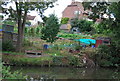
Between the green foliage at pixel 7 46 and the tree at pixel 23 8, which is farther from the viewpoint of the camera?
the green foliage at pixel 7 46

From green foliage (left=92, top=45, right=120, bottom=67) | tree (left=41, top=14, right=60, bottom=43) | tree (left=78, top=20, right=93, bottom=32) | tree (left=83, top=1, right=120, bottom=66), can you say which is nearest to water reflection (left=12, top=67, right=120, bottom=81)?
tree (left=83, top=1, right=120, bottom=66)

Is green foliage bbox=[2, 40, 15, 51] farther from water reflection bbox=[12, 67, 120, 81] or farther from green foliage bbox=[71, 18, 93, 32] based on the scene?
green foliage bbox=[71, 18, 93, 32]

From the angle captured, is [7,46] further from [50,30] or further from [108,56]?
[108,56]

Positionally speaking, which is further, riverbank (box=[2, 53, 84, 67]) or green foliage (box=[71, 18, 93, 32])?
green foliage (box=[71, 18, 93, 32])

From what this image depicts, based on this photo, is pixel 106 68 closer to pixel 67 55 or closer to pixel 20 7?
pixel 67 55

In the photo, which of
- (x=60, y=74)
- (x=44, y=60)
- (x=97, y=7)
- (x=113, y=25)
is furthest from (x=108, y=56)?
(x=60, y=74)

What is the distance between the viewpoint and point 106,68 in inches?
589

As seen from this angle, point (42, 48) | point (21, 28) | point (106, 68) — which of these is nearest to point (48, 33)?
point (42, 48)

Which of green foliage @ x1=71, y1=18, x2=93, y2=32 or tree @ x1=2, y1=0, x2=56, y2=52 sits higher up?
tree @ x1=2, y1=0, x2=56, y2=52

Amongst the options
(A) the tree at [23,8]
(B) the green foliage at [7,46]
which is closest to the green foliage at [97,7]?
(A) the tree at [23,8]

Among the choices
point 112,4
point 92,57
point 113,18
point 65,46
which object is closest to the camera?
point 112,4

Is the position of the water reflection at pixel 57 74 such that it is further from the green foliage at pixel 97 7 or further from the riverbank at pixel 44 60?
the green foliage at pixel 97 7

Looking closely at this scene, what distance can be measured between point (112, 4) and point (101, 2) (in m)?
0.87

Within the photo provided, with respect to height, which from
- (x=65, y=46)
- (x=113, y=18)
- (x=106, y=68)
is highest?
(x=113, y=18)
